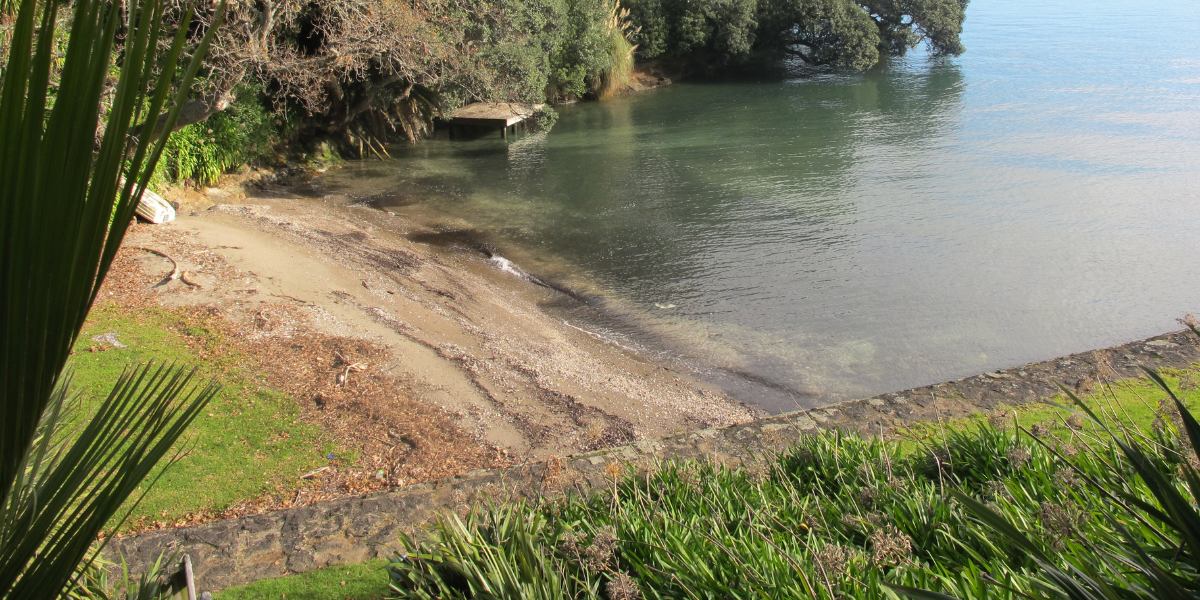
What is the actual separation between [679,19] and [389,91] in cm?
1583

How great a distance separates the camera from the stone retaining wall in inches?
217

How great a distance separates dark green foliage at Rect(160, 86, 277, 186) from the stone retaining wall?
12201 mm

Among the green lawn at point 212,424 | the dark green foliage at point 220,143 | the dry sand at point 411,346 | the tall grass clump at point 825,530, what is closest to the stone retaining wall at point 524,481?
the tall grass clump at point 825,530

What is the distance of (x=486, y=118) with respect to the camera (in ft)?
82.8

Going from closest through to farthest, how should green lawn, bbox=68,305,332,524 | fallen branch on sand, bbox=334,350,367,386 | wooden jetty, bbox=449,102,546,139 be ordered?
green lawn, bbox=68,305,332,524, fallen branch on sand, bbox=334,350,367,386, wooden jetty, bbox=449,102,546,139

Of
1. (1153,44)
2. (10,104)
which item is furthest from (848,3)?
(10,104)

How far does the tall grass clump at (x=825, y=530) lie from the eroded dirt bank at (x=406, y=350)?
295cm

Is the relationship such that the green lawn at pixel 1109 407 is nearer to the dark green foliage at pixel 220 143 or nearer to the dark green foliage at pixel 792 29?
the dark green foliage at pixel 220 143

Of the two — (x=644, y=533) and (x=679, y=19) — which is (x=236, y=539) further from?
(x=679, y=19)

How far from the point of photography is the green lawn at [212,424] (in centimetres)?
678

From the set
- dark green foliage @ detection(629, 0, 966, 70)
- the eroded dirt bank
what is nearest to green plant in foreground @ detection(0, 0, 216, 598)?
the eroded dirt bank

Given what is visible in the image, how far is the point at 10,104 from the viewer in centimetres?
111

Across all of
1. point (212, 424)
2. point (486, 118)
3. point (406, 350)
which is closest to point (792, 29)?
point (486, 118)

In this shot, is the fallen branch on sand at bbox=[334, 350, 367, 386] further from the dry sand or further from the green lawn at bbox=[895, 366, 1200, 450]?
the green lawn at bbox=[895, 366, 1200, 450]
